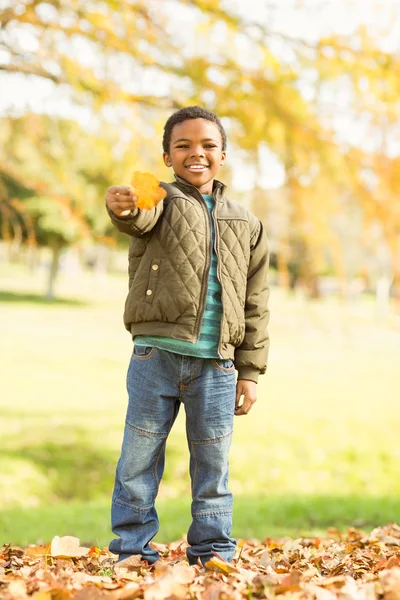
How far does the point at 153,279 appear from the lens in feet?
9.00

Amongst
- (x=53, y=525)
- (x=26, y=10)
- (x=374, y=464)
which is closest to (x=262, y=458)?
(x=374, y=464)

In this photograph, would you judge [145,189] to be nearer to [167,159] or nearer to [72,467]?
[167,159]

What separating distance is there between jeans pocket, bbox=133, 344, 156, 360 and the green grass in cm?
212

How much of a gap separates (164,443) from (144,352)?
34 centimetres

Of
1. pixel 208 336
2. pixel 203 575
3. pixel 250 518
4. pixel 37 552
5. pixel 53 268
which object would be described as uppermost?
pixel 53 268

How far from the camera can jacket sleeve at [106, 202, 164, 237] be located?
8.50 feet

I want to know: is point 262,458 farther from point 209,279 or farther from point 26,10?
point 209,279

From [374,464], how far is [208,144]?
8475 millimetres

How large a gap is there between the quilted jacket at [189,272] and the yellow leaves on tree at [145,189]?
5cm

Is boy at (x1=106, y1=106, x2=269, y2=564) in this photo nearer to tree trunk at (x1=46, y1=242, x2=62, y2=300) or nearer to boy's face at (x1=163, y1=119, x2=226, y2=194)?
boy's face at (x1=163, y1=119, x2=226, y2=194)

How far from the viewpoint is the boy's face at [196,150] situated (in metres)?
2.84

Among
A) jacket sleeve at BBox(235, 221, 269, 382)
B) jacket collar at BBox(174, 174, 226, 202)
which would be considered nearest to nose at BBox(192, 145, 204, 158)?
jacket collar at BBox(174, 174, 226, 202)

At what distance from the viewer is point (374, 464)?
10.5m

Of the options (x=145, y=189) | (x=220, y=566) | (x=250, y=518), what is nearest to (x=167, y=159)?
(x=145, y=189)
